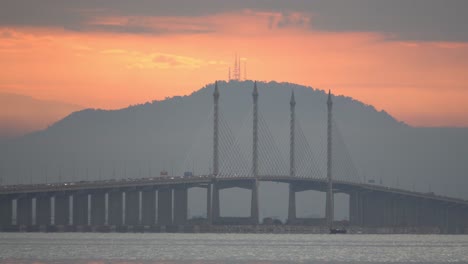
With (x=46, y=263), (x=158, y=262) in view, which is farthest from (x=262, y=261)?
(x=46, y=263)

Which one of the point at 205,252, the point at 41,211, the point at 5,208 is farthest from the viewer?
the point at 41,211

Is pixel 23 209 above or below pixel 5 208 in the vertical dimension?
below

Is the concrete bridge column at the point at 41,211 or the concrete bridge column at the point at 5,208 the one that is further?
the concrete bridge column at the point at 41,211

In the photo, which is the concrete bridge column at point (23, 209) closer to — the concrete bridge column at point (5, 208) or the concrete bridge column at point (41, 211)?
the concrete bridge column at point (41, 211)

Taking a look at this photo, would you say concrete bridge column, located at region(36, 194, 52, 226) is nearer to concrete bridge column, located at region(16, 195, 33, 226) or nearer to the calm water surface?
concrete bridge column, located at region(16, 195, 33, 226)

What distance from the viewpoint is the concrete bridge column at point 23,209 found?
645ft

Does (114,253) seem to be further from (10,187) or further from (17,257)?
(10,187)

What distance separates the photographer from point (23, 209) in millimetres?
196750

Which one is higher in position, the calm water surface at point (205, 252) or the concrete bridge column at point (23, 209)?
the concrete bridge column at point (23, 209)

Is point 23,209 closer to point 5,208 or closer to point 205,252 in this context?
point 5,208

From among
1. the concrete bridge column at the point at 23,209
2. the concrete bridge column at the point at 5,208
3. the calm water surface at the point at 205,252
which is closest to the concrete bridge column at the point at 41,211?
the concrete bridge column at the point at 23,209

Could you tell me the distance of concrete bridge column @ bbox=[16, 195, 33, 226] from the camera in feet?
645

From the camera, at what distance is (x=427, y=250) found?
156 m

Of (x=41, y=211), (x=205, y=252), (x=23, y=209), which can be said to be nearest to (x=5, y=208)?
(x=23, y=209)
